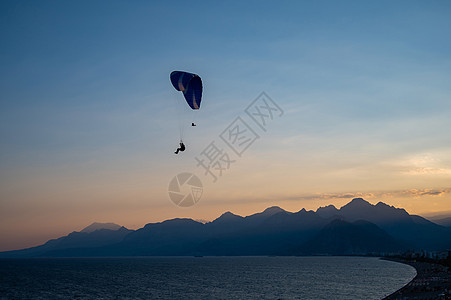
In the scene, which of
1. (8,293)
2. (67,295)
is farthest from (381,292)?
(8,293)

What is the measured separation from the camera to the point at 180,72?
54.3 metres

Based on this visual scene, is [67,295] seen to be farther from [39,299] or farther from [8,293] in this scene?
[8,293]

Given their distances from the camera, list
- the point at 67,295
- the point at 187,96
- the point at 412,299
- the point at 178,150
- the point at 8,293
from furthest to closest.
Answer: the point at 8,293 → the point at 67,295 → the point at 412,299 → the point at 187,96 → the point at 178,150

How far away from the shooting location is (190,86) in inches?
2099

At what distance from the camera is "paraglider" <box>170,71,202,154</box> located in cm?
5303

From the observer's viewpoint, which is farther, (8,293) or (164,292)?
(8,293)

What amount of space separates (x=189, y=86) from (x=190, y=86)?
154 mm

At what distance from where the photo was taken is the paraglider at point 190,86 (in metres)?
53.0

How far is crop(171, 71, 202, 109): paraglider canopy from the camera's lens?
53062mm

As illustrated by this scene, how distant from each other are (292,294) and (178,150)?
163 ft

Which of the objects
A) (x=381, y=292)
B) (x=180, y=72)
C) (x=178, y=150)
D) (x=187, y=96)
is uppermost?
(x=180, y=72)

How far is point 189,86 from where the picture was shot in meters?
53.2

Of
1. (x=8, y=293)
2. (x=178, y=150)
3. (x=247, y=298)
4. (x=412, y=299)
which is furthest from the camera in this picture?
(x=8, y=293)

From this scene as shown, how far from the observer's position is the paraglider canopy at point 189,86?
174 ft
